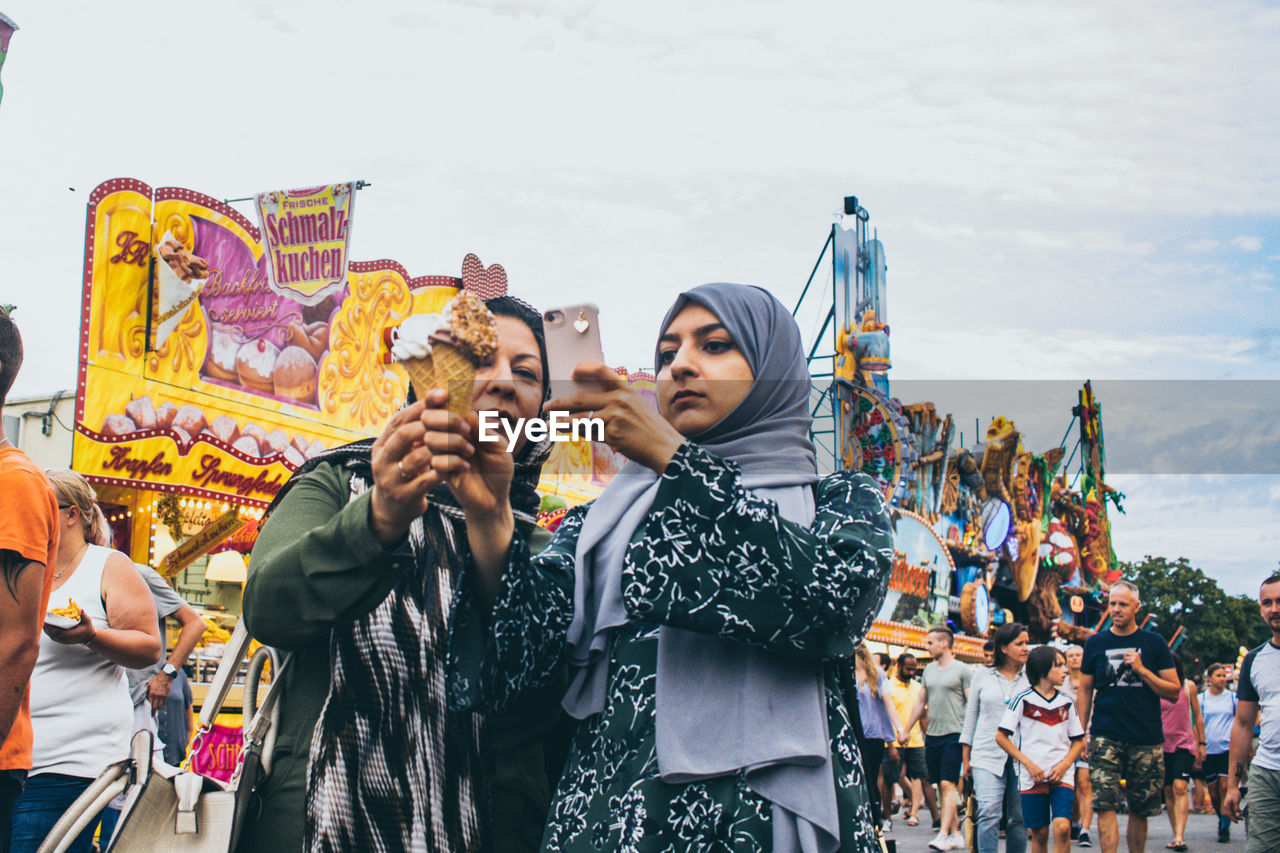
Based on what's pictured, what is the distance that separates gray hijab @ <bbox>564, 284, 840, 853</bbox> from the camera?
174 centimetres

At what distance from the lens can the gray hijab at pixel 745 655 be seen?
1743 mm

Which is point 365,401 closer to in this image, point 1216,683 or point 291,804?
point 1216,683

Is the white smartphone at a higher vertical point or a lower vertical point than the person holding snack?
higher

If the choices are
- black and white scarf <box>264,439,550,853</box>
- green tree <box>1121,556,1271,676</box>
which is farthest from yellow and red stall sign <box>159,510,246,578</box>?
green tree <box>1121,556,1271,676</box>

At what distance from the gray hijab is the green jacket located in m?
0.24

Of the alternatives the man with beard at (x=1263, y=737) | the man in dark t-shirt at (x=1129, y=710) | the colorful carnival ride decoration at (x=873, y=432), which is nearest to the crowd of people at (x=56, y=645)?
the man with beard at (x=1263, y=737)

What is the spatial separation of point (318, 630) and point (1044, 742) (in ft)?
21.3

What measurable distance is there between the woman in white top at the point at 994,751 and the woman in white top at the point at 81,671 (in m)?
5.64

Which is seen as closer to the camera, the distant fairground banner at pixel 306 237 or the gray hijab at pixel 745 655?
the gray hijab at pixel 745 655

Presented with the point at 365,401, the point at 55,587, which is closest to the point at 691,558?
the point at 55,587

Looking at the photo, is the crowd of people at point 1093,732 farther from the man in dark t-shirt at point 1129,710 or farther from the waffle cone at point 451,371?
the waffle cone at point 451,371

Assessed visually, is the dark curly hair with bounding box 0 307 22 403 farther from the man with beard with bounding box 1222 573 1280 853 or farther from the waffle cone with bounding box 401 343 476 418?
the man with beard with bounding box 1222 573 1280 853

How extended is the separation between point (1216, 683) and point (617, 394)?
1437 centimetres

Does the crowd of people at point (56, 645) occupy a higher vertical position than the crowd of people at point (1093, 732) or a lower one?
higher
